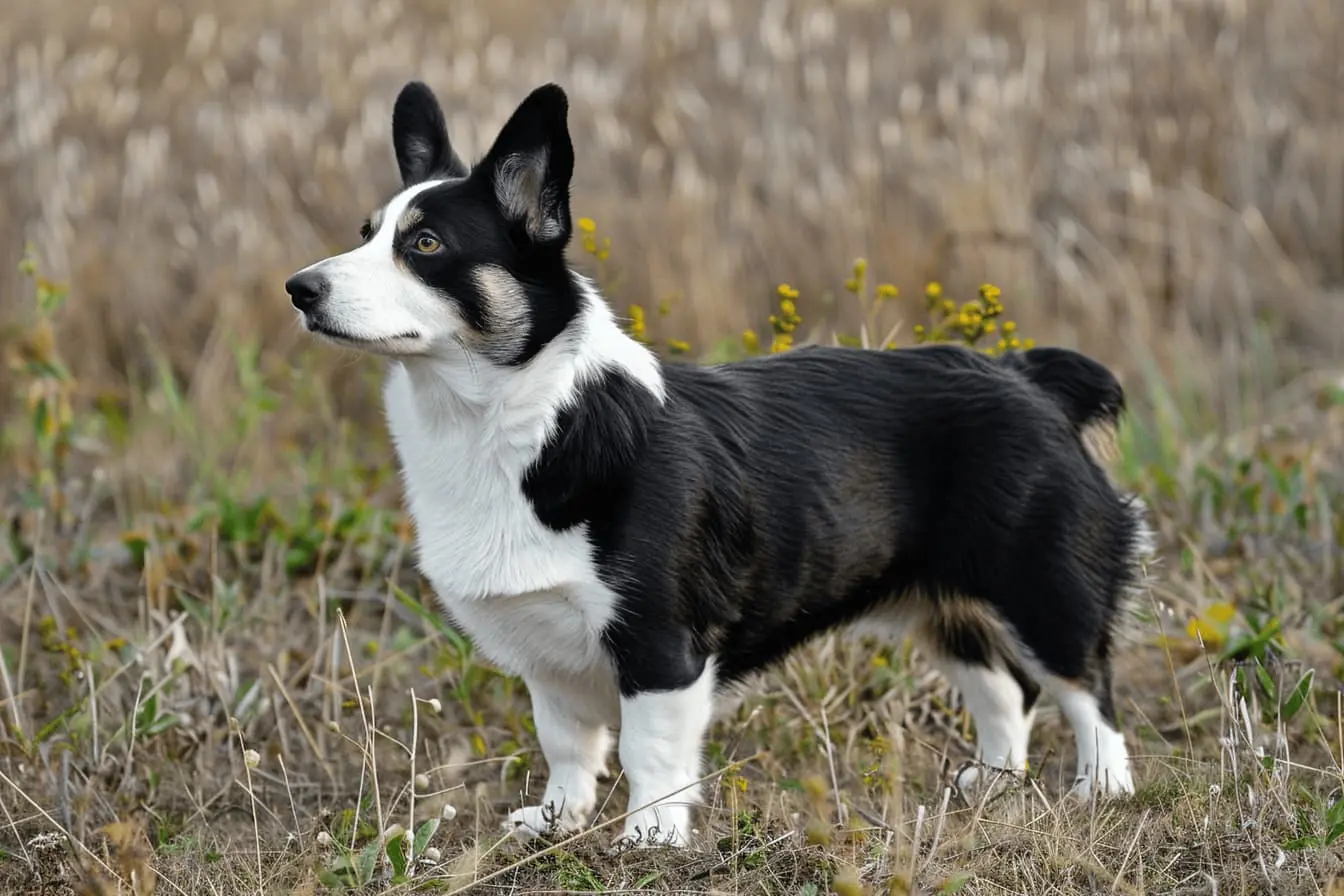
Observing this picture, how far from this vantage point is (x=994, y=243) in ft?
22.8

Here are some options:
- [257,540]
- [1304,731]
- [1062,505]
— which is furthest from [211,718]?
[1304,731]

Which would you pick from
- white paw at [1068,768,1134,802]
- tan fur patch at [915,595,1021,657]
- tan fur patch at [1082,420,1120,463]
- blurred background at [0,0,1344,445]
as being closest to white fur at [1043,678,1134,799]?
white paw at [1068,768,1134,802]

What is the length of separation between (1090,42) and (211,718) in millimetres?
6139

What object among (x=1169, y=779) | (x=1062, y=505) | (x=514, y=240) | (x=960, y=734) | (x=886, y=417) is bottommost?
(x=960, y=734)

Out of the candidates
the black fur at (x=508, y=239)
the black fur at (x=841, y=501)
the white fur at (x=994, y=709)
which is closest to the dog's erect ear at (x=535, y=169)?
the black fur at (x=508, y=239)

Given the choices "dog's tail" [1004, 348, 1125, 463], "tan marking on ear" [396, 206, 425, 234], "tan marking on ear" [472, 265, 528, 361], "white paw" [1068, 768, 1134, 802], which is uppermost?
"tan marking on ear" [396, 206, 425, 234]

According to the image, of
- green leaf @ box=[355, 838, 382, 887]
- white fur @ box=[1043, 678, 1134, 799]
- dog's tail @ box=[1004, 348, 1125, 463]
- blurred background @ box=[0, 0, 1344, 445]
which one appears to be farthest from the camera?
blurred background @ box=[0, 0, 1344, 445]

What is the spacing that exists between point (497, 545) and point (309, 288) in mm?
630

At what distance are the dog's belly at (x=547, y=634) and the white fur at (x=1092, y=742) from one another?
1063 mm

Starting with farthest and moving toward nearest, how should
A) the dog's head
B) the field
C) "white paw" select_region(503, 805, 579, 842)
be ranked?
"white paw" select_region(503, 805, 579, 842), the field, the dog's head

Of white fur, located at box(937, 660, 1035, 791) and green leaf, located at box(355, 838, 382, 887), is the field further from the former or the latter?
white fur, located at box(937, 660, 1035, 791)

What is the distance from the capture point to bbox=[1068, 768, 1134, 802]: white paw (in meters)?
3.67

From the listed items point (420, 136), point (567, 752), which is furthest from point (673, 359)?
point (567, 752)

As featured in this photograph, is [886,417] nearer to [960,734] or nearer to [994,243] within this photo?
[960,734]
